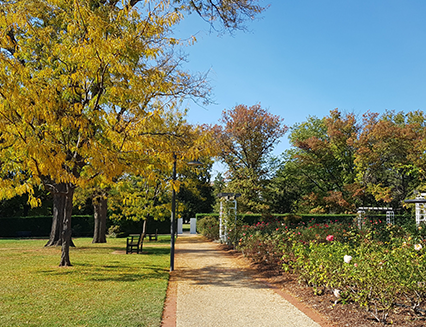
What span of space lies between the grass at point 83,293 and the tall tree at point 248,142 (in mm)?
15949

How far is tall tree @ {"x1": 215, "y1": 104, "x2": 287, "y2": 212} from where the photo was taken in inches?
1021

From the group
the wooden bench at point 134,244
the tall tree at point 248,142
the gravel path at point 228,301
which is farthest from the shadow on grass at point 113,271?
the tall tree at point 248,142

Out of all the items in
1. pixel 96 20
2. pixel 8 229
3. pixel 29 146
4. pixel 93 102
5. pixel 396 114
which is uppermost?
pixel 396 114

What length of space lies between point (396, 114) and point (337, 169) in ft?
24.5

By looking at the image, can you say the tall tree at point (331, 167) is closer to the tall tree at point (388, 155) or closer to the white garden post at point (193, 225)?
the tall tree at point (388, 155)

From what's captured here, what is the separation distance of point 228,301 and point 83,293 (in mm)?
2675

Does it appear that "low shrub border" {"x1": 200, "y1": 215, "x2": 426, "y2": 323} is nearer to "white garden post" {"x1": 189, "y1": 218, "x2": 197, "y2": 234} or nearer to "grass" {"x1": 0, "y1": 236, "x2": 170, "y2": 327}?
"grass" {"x1": 0, "y1": 236, "x2": 170, "y2": 327}

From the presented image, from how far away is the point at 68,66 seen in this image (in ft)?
28.1

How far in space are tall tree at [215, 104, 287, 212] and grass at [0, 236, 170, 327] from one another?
52.3ft

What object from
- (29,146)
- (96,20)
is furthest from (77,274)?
(96,20)

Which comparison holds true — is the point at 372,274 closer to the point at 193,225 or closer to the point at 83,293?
the point at 83,293

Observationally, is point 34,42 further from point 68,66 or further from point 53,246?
point 53,246

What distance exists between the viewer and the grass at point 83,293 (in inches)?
190

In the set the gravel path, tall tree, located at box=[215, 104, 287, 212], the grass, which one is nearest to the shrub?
tall tree, located at box=[215, 104, 287, 212]
